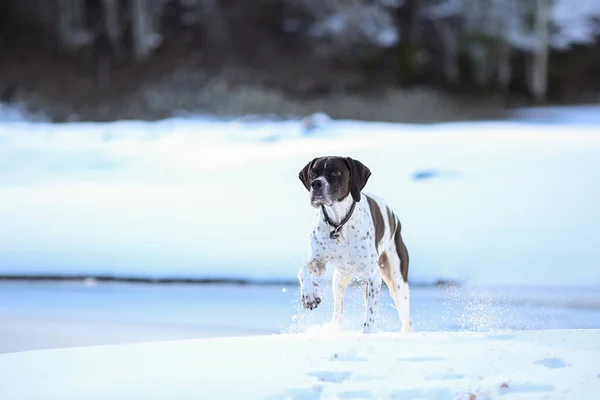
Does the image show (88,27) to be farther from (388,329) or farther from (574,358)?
(574,358)

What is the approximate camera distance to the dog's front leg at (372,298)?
6.32 m

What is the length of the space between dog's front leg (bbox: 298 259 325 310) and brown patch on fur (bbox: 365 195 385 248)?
0.46m

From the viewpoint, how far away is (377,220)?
6.66 meters

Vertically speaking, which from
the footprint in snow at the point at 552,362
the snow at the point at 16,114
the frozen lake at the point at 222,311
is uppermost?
the snow at the point at 16,114

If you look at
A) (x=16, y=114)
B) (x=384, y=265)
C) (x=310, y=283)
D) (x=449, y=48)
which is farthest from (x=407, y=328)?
(x=449, y=48)

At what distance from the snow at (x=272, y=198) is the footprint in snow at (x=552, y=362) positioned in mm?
4612

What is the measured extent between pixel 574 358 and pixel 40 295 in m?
5.81

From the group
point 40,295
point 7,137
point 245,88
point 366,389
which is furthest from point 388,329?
point 245,88

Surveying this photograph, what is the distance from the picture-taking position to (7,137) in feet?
66.4

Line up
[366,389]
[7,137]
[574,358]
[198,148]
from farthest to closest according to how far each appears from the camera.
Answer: [7,137] < [198,148] < [574,358] < [366,389]

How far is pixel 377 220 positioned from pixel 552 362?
178 cm

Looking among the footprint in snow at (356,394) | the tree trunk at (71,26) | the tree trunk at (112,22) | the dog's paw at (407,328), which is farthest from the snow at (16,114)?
the footprint in snow at (356,394)

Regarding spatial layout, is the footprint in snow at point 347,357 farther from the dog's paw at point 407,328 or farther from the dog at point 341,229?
the dog's paw at point 407,328

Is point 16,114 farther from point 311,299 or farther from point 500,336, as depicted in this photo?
point 500,336
